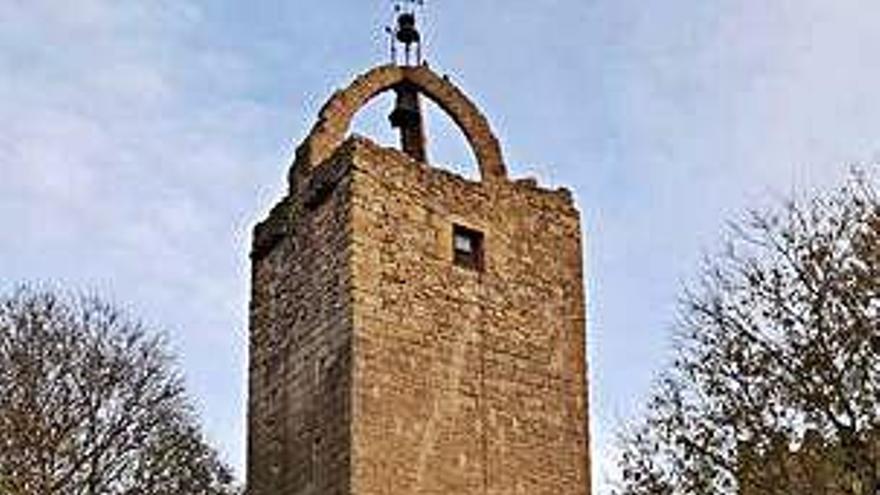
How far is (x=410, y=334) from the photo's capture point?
16.8m

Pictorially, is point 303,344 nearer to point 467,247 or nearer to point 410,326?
point 410,326

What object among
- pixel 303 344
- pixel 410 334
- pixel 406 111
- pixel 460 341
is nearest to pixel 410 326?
pixel 410 334

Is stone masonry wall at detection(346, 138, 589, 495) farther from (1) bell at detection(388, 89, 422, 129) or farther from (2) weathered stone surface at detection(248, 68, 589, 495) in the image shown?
(1) bell at detection(388, 89, 422, 129)

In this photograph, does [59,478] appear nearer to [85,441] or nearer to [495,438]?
[85,441]

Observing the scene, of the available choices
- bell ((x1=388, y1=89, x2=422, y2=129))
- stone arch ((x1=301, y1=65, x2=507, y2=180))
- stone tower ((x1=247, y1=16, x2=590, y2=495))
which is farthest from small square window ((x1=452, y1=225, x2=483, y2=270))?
bell ((x1=388, y1=89, x2=422, y2=129))

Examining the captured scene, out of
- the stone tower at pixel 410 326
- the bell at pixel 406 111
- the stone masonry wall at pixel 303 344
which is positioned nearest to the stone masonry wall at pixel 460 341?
the stone tower at pixel 410 326

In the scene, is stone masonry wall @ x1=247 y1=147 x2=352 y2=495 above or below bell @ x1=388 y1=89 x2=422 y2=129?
below

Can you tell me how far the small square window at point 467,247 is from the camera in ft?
58.7

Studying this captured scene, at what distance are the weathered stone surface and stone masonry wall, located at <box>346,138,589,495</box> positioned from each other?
20mm

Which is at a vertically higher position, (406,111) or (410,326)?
(406,111)

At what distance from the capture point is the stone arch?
740 inches

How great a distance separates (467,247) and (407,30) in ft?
12.5

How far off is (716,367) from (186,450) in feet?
37.2

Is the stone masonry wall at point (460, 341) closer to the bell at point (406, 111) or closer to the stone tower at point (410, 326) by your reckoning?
the stone tower at point (410, 326)
